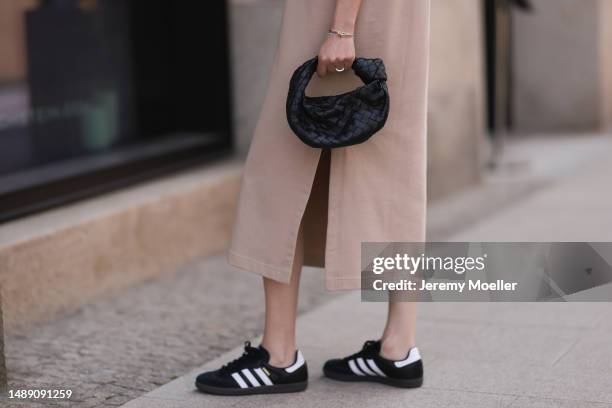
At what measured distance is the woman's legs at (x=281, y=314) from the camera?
11.5 ft

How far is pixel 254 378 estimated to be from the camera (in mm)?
3492

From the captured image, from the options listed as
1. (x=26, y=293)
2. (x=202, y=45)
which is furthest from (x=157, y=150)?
(x=26, y=293)

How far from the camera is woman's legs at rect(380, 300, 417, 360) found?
139 inches

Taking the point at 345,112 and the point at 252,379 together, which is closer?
the point at 345,112

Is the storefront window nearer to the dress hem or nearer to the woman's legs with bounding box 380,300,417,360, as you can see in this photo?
the dress hem

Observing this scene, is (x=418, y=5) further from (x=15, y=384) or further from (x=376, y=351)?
(x=15, y=384)

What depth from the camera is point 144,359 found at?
13.3 feet

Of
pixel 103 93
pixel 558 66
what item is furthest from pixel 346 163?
pixel 558 66

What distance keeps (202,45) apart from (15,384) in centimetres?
313

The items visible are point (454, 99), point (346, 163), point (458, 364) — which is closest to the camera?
point (346, 163)

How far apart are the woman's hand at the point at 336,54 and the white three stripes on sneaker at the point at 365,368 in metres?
0.97

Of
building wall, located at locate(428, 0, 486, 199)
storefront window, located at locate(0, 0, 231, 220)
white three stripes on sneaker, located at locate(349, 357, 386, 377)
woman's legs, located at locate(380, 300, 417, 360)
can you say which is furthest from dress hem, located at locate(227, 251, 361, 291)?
building wall, located at locate(428, 0, 486, 199)

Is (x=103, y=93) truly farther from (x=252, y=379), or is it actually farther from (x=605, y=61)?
(x=605, y=61)

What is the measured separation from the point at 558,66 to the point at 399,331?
8288 millimetres
